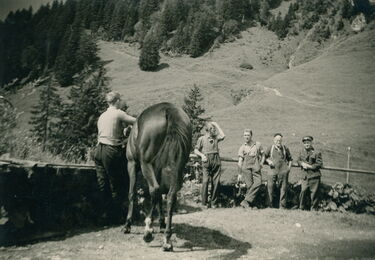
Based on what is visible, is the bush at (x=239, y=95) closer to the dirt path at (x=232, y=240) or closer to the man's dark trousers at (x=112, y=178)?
the dirt path at (x=232, y=240)

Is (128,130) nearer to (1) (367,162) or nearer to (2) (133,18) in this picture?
(1) (367,162)

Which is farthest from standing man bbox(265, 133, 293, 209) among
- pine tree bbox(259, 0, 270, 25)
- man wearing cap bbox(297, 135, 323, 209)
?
pine tree bbox(259, 0, 270, 25)

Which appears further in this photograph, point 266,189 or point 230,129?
point 230,129

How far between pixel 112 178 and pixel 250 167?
4.17 metres

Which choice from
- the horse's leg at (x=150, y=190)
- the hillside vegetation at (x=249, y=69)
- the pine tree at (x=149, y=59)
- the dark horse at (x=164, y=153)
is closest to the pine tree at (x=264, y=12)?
the hillside vegetation at (x=249, y=69)

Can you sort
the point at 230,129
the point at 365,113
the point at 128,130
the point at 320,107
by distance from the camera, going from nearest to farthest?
the point at 128,130 → the point at 365,113 → the point at 230,129 → the point at 320,107

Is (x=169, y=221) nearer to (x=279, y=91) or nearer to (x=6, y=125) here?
(x=6, y=125)

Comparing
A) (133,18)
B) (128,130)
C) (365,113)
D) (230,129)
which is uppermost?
(133,18)

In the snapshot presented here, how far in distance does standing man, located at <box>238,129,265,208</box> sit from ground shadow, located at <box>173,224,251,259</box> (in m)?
2.89

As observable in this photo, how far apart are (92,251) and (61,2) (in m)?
133

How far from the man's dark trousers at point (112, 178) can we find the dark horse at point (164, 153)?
0.92 m

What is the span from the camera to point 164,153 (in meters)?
5.61

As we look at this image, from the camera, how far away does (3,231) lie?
537cm

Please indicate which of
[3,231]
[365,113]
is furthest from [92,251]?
[365,113]
